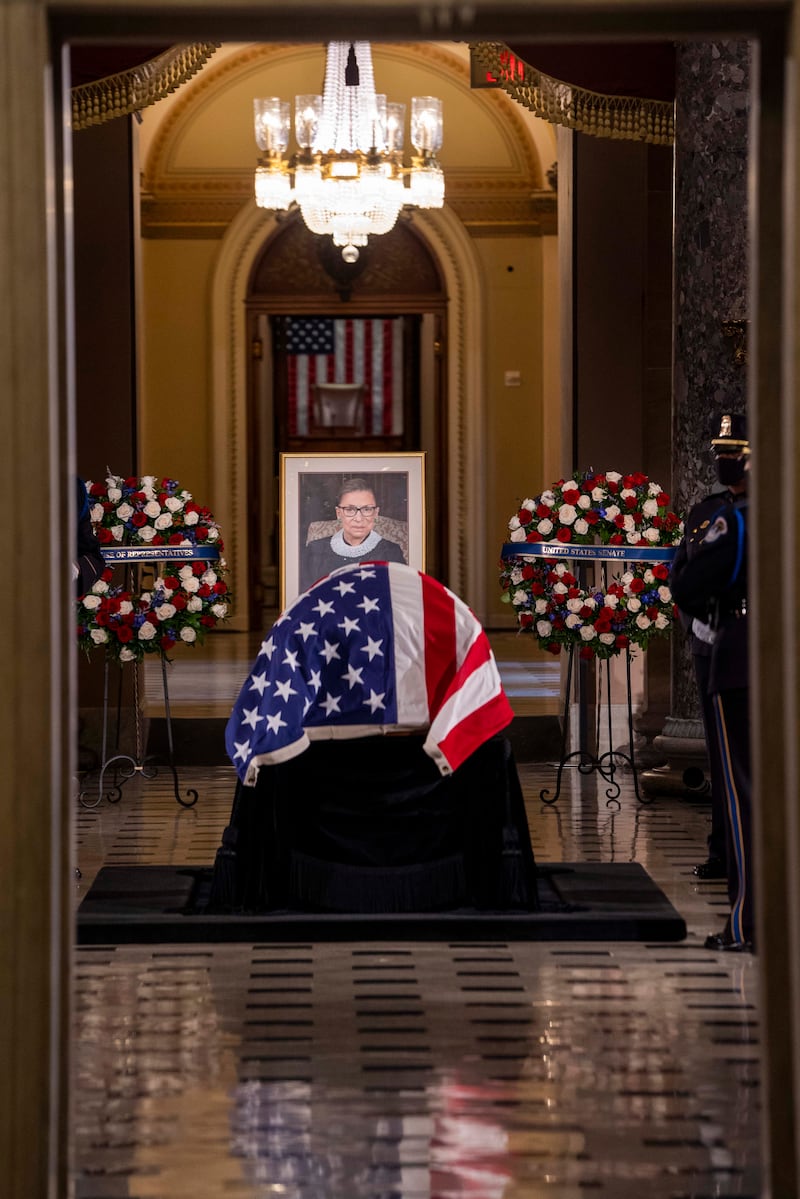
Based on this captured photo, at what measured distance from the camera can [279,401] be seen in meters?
17.2

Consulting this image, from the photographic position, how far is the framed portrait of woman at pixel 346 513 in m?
6.57

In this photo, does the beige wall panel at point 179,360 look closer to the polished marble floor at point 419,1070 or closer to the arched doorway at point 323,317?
the arched doorway at point 323,317

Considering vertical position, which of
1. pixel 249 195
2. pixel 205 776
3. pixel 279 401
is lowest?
pixel 205 776

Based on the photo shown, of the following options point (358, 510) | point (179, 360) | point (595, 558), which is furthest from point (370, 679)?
point (179, 360)

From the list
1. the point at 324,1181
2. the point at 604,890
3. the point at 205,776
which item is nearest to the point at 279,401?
the point at 205,776

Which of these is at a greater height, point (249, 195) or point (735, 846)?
point (249, 195)

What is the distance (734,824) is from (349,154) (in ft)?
20.6

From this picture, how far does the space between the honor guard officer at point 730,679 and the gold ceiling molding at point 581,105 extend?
3917 millimetres

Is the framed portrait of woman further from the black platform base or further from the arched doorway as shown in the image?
the arched doorway

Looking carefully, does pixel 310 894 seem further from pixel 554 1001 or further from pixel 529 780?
pixel 529 780

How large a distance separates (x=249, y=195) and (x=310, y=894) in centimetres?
1065

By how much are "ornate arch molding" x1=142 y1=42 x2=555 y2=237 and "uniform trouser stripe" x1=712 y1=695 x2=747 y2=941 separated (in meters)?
10.4

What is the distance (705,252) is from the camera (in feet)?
26.6

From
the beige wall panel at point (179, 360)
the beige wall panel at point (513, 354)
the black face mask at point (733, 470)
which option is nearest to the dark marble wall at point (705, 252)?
the black face mask at point (733, 470)
